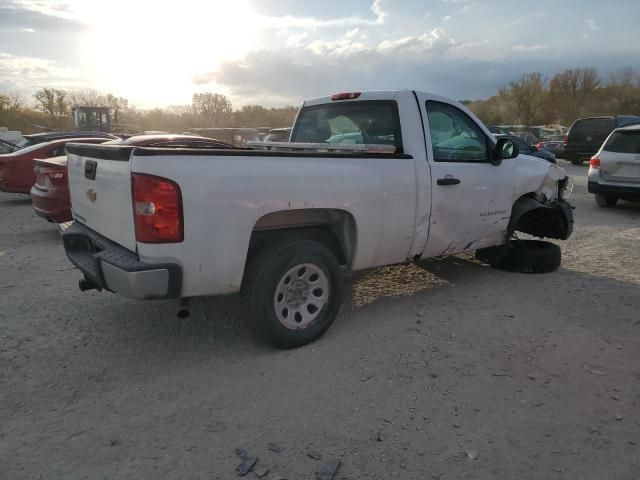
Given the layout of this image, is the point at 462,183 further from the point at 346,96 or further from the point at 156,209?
the point at 156,209

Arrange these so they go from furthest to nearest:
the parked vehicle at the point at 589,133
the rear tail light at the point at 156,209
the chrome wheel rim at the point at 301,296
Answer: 1. the parked vehicle at the point at 589,133
2. the chrome wheel rim at the point at 301,296
3. the rear tail light at the point at 156,209

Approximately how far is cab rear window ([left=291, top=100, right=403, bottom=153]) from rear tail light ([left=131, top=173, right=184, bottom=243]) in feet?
7.02

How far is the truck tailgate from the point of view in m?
3.03

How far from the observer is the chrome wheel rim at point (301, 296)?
139 inches

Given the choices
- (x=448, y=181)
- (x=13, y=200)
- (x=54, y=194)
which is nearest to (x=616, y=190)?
(x=448, y=181)

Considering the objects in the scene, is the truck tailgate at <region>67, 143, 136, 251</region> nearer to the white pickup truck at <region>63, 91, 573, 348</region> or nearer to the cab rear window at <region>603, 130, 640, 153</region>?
the white pickup truck at <region>63, 91, 573, 348</region>

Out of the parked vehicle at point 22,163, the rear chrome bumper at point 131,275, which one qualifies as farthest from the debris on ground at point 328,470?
the parked vehicle at point 22,163

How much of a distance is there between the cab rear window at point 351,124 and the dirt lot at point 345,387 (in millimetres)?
1585

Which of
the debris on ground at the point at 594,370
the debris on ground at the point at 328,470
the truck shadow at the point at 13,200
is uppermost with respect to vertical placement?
the debris on ground at the point at 594,370

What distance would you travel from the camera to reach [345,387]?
3.11 metres

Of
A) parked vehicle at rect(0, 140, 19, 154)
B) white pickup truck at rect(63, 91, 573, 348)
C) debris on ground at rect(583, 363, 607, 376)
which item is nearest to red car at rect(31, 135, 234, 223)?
white pickup truck at rect(63, 91, 573, 348)

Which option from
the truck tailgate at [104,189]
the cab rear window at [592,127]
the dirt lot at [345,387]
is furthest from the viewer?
the cab rear window at [592,127]

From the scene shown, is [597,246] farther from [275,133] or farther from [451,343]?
[275,133]

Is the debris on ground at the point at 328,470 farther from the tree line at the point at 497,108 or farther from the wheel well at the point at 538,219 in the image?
the tree line at the point at 497,108
